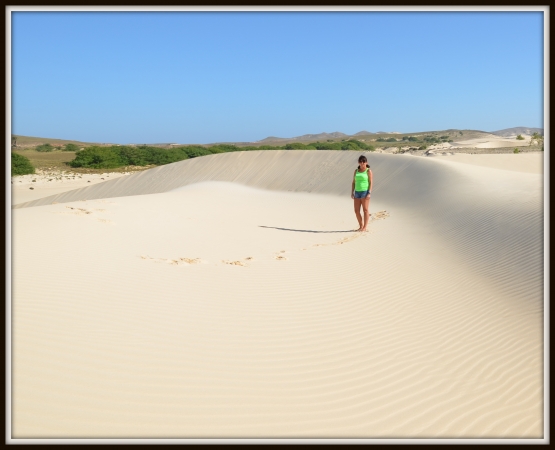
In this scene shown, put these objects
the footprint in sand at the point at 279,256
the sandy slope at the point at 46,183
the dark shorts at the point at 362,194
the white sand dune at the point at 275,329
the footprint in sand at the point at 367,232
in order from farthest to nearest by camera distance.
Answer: the sandy slope at the point at 46,183 → the dark shorts at the point at 362,194 → the footprint in sand at the point at 367,232 → the footprint in sand at the point at 279,256 → the white sand dune at the point at 275,329

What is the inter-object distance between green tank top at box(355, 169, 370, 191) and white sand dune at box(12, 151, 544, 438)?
1.30m

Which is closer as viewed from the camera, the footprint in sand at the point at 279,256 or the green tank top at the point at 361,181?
the footprint in sand at the point at 279,256

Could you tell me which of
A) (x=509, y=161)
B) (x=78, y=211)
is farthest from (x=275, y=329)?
(x=509, y=161)

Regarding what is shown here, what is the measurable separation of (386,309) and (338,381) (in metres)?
2.28

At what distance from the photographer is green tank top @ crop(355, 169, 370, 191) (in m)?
10.8

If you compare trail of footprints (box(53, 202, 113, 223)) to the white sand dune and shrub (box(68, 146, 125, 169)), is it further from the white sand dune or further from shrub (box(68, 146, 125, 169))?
shrub (box(68, 146, 125, 169))

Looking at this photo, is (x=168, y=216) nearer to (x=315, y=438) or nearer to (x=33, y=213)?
(x=33, y=213)

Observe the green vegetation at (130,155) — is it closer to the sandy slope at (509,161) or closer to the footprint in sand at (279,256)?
the sandy slope at (509,161)

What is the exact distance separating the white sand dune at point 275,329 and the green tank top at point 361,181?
1303 millimetres

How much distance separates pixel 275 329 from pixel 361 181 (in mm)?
6593

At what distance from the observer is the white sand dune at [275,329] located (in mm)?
3322

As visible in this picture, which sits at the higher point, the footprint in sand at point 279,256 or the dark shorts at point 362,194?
the dark shorts at point 362,194

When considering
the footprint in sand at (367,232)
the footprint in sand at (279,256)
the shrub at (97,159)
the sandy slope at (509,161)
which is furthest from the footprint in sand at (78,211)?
the shrub at (97,159)

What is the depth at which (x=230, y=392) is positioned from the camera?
3564 mm
